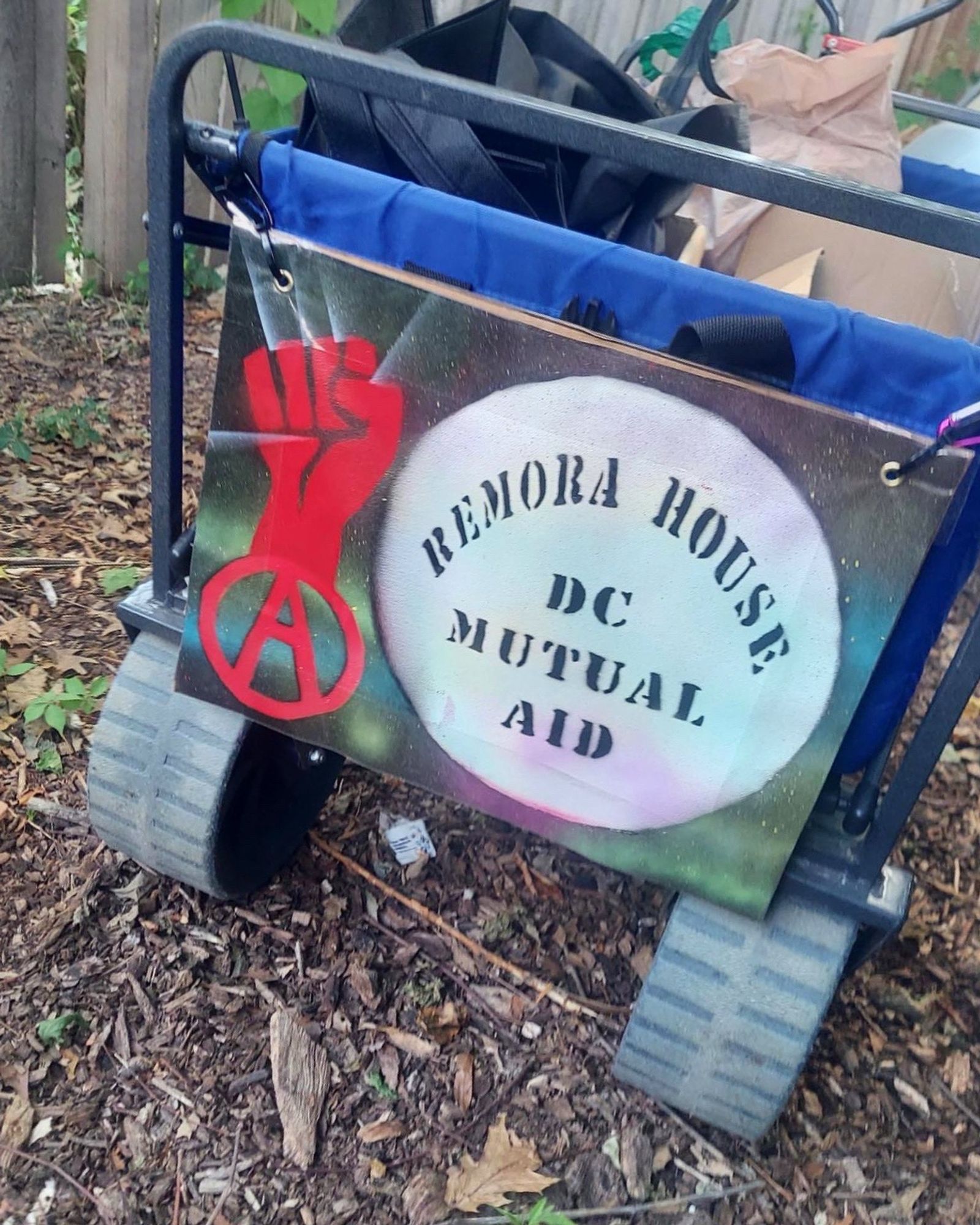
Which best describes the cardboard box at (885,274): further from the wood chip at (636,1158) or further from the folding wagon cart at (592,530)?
the wood chip at (636,1158)

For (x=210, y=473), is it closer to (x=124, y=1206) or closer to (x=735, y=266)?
(x=124, y=1206)

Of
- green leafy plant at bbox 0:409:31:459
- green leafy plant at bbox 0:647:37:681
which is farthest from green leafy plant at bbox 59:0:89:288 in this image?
green leafy plant at bbox 0:647:37:681

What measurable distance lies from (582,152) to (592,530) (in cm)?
45

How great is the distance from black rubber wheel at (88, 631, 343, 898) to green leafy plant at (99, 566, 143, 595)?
34.4 inches

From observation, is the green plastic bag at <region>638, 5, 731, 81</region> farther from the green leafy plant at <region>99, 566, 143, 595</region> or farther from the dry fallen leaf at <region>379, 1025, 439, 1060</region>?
the dry fallen leaf at <region>379, 1025, 439, 1060</region>

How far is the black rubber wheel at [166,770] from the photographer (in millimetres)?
1569

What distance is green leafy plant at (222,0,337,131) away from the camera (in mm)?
2863

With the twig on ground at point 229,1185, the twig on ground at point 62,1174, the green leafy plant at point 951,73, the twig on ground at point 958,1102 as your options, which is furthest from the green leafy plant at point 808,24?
the twig on ground at point 62,1174

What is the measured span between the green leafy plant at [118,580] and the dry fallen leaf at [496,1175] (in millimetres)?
1475

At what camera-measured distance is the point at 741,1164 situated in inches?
62.7

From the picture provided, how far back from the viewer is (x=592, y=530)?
1199 mm

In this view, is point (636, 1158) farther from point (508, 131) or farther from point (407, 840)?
point (508, 131)

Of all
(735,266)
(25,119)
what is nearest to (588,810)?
(735,266)

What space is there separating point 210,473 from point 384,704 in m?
0.37
